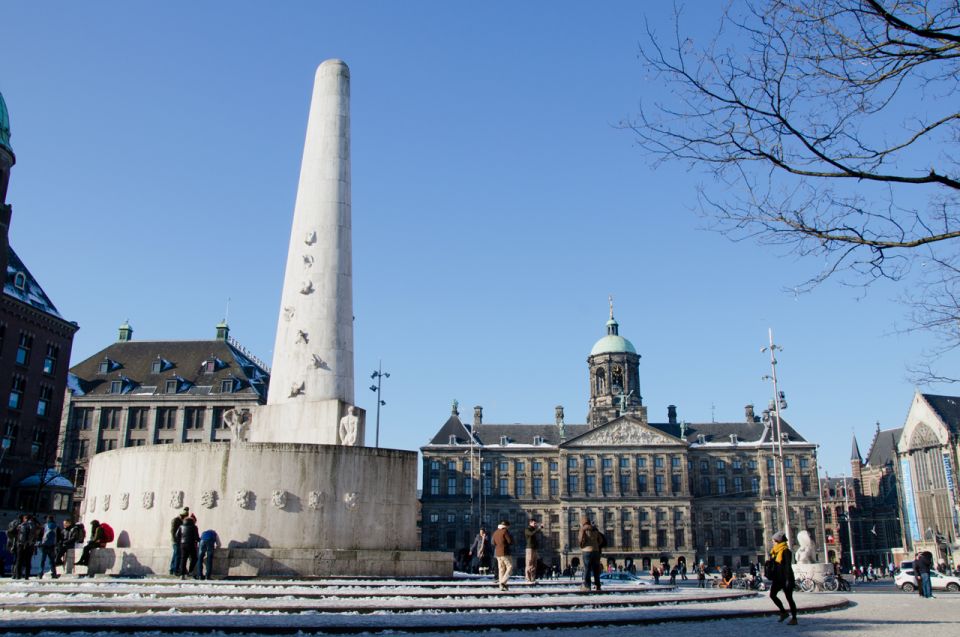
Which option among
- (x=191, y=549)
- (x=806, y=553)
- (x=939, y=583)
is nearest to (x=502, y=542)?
(x=191, y=549)

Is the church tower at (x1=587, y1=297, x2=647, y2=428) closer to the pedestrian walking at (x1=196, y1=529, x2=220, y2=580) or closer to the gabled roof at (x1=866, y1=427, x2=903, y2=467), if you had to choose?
the gabled roof at (x1=866, y1=427, x2=903, y2=467)

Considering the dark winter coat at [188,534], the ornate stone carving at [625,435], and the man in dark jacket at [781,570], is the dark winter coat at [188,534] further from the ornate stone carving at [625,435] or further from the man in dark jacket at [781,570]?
the ornate stone carving at [625,435]

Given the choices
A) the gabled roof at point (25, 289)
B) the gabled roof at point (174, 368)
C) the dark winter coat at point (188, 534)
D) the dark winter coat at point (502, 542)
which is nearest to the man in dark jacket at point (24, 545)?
the dark winter coat at point (188, 534)

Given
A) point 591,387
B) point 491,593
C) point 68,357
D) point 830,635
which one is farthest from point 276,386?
point 591,387

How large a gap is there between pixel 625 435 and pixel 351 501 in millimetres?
75784

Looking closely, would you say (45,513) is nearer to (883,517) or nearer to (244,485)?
(244,485)

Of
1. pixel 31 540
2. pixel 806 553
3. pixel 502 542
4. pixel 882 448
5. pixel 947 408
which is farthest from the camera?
pixel 882 448

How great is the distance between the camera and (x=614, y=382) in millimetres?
93188

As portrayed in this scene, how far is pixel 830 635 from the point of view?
9.75m

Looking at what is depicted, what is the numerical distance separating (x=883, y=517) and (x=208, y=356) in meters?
75.4

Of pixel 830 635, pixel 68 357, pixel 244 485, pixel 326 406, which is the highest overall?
pixel 68 357

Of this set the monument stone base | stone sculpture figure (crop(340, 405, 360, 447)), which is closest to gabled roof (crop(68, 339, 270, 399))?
stone sculpture figure (crop(340, 405, 360, 447))

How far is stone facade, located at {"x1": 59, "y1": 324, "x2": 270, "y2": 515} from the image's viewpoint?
2672 inches

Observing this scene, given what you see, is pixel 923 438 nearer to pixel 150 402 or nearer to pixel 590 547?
pixel 150 402
